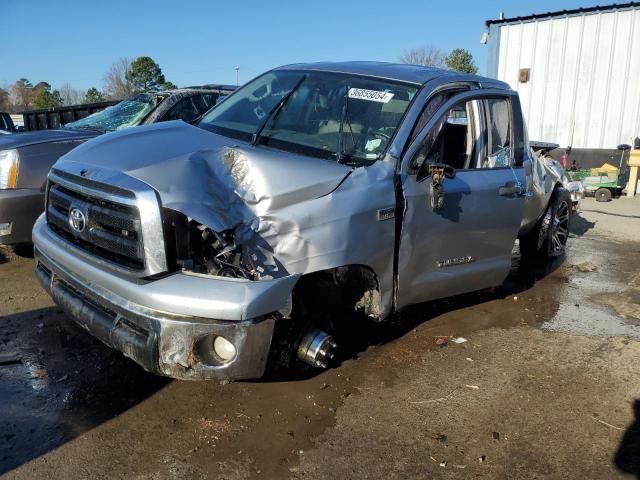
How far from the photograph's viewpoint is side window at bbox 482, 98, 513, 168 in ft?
14.8

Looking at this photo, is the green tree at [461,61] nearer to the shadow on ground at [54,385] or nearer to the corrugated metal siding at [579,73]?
the corrugated metal siding at [579,73]

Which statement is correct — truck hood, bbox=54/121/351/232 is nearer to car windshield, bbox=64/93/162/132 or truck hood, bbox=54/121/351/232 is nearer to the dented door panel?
the dented door panel

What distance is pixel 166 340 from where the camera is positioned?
2660 millimetres

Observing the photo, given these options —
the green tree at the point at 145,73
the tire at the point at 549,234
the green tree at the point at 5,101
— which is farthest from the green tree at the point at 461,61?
the green tree at the point at 5,101

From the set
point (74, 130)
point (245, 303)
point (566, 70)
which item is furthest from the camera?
point (566, 70)

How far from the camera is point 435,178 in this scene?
11.5ft

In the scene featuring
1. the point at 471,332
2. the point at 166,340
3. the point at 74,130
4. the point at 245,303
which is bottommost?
the point at 471,332

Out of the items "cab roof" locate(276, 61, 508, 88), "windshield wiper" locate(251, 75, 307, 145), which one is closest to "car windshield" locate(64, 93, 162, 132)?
"cab roof" locate(276, 61, 508, 88)

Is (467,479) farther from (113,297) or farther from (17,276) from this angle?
(17,276)

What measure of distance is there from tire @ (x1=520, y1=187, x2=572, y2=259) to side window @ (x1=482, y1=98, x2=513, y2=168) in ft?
5.79

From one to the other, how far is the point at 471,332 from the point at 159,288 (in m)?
2.73

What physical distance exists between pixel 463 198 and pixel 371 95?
0.98m

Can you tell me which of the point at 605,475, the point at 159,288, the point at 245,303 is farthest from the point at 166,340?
the point at 605,475

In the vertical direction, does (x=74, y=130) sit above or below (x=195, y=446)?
above
